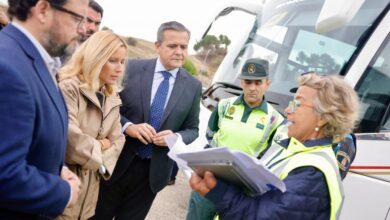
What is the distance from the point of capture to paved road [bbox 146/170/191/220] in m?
4.64

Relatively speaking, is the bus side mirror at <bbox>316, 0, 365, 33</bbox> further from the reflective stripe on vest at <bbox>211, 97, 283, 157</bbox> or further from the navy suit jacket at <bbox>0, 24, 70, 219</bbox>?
the navy suit jacket at <bbox>0, 24, 70, 219</bbox>

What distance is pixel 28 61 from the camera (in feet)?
4.38

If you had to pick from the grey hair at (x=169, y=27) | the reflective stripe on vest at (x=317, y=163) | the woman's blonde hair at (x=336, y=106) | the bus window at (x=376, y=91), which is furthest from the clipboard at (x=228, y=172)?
the bus window at (x=376, y=91)

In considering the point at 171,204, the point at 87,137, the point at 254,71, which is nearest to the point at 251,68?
the point at 254,71

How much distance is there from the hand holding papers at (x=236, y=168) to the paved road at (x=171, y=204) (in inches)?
118

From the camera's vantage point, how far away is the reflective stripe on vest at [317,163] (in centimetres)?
158

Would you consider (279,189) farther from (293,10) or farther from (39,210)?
(293,10)

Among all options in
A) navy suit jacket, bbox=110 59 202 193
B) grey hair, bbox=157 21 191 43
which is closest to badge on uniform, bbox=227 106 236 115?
navy suit jacket, bbox=110 59 202 193

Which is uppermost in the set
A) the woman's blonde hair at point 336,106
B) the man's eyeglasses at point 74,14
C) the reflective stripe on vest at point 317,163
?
the man's eyeglasses at point 74,14

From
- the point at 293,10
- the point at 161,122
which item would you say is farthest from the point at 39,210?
the point at 293,10

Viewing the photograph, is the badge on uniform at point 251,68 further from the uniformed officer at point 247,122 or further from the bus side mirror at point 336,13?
the bus side mirror at point 336,13

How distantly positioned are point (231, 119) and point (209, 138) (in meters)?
0.39

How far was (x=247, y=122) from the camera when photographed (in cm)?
306

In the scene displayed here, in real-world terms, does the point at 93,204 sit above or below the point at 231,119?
below
